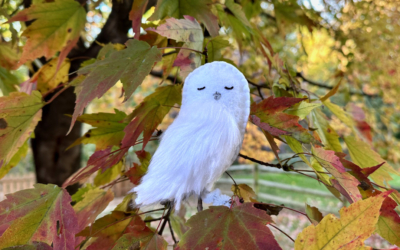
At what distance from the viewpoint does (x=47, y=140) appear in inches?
41.2

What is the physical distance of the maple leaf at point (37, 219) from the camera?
0.27m

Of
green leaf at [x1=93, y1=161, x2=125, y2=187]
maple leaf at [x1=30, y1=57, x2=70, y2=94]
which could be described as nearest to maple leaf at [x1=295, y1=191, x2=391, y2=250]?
green leaf at [x1=93, y1=161, x2=125, y2=187]

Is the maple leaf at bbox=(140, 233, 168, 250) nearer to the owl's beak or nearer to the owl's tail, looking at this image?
the owl's tail

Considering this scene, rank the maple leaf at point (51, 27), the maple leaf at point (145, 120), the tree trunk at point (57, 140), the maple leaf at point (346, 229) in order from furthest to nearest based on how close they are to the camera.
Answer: the tree trunk at point (57, 140) → the maple leaf at point (51, 27) → the maple leaf at point (145, 120) → the maple leaf at point (346, 229)

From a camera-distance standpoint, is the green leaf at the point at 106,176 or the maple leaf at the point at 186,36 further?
the green leaf at the point at 106,176

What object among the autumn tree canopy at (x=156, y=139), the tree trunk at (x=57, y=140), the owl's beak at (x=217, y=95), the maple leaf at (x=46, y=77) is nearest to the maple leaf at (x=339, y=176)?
the autumn tree canopy at (x=156, y=139)

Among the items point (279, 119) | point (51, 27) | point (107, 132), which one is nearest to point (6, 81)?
point (51, 27)

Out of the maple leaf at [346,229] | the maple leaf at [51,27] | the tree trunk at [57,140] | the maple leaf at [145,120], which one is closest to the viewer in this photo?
the maple leaf at [346,229]

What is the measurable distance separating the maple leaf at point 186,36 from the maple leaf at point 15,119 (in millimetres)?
211

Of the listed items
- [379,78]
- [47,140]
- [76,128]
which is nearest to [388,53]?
[379,78]

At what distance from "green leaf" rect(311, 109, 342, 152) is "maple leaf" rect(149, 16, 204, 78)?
0.19 m

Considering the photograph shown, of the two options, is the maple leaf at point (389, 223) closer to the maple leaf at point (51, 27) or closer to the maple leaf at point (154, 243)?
the maple leaf at point (154, 243)

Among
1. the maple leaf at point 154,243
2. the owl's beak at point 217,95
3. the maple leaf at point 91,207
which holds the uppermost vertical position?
the owl's beak at point 217,95

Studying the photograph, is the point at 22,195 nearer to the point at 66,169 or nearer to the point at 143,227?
the point at 143,227
